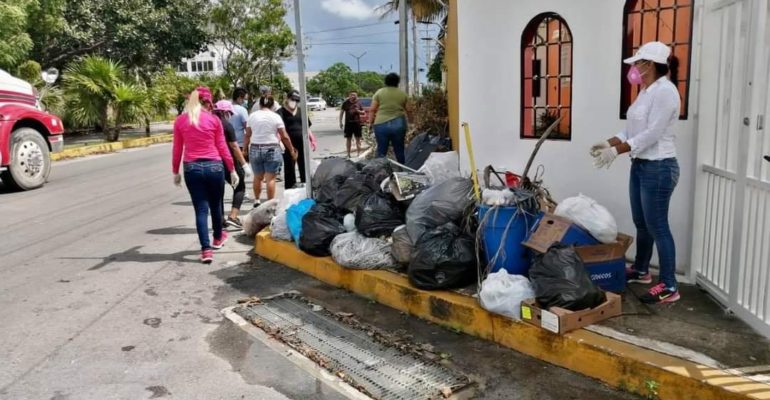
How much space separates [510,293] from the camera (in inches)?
153

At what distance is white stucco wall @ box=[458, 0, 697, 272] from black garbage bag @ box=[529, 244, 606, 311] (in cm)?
128

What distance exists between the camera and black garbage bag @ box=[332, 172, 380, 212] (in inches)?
231

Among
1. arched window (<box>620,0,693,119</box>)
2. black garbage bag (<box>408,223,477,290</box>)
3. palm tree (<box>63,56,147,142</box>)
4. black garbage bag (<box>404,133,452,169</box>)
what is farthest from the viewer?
palm tree (<box>63,56,147,142</box>)

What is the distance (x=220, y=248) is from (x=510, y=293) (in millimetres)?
3812

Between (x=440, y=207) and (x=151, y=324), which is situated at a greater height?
(x=440, y=207)

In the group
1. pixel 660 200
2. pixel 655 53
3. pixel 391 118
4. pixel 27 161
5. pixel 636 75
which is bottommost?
pixel 27 161

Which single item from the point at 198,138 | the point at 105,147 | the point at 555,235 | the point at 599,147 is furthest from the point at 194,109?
the point at 105,147

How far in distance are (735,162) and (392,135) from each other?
498 cm

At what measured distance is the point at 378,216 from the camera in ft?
17.4

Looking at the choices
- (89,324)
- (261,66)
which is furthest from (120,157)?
(261,66)

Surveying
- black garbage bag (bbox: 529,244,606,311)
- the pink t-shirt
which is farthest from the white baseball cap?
the pink t-shirt

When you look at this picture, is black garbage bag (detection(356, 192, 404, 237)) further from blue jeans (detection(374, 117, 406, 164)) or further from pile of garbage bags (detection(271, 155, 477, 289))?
blue jeans (detection(374, 117, 406, 164))

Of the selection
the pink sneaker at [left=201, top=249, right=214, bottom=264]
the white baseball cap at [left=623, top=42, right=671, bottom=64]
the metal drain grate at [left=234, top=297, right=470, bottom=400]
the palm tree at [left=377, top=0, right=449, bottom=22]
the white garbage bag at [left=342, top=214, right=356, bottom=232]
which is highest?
the palm tree at [left=377, top=0, right=449, bottom=22]

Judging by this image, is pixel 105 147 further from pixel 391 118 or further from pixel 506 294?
pixel 506 294
